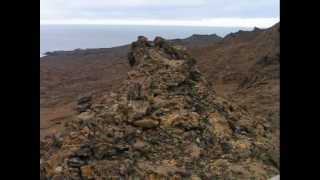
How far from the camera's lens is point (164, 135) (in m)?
5.47

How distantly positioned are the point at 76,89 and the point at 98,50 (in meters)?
10.4

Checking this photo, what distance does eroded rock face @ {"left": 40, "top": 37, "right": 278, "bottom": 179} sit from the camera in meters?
5.00

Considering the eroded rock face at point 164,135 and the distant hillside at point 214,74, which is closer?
the eroded rock face at point 164,135

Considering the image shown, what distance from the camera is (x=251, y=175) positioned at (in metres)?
4.96

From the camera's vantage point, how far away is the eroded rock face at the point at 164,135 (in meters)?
5.00

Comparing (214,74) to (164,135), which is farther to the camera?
(214,74)

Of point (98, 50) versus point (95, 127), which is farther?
point (98, 50)

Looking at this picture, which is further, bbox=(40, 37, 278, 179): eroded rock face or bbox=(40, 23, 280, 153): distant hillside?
bbox=(40, 23, 280, 153): distant hillside

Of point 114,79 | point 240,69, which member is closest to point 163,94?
point 240,69

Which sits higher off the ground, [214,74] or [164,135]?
[214,74]
